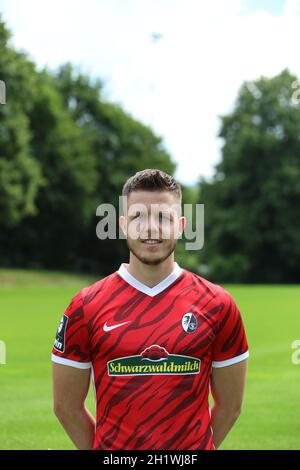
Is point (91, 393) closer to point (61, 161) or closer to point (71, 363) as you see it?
point (71, 363)

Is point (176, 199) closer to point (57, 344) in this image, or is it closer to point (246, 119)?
point (57, 344)

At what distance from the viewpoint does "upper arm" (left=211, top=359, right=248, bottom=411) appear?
12.6 feet

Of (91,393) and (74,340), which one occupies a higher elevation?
(74,340)

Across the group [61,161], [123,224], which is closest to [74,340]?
[123,224]

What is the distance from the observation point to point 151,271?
11.9 ft

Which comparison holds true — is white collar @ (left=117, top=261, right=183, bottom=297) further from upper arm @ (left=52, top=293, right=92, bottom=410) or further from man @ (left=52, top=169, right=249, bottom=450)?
upper arm @ (left=52, top=293, right=92, bottom=410)

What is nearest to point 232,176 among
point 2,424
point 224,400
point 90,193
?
point 90,193

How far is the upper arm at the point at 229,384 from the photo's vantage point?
383 centimetres

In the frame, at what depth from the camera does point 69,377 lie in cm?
377

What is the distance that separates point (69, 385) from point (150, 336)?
537 mm

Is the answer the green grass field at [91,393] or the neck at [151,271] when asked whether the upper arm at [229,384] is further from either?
the green grass field at [91,393]

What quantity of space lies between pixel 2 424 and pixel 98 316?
703 cm

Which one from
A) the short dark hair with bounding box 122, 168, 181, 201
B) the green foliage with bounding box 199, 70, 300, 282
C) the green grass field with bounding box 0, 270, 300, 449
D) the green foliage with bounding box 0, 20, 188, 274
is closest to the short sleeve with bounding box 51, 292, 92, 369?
the short dark hair with bounding box 122, 168, 181, 201

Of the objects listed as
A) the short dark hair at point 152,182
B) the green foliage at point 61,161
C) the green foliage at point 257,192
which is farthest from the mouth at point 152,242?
the green foliage at point 257,192
